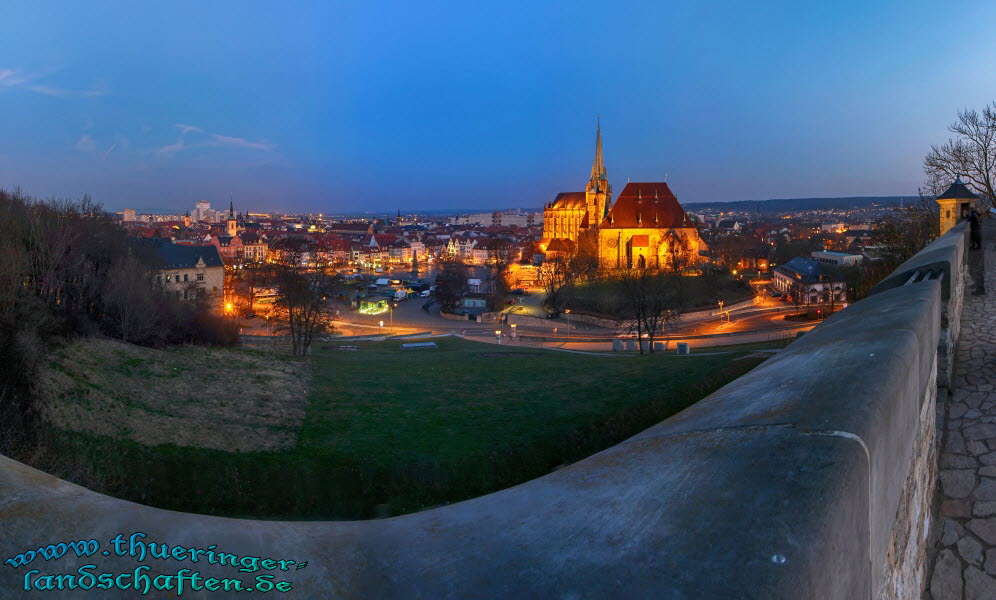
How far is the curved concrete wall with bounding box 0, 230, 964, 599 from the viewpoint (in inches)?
60.4

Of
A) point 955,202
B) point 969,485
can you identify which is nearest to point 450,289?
point 955,202

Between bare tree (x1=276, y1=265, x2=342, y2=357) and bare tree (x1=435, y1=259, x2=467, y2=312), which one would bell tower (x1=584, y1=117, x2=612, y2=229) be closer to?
bare tree (x1=435, y1=259, x2=467, y2=312)

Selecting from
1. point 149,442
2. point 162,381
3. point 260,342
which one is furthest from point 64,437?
point 260,342

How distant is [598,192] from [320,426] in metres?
77.9

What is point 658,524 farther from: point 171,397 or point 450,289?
point 450,289

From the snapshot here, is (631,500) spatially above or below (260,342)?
above

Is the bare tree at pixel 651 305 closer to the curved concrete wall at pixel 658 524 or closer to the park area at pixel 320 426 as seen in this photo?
the park area at pixel 320 426

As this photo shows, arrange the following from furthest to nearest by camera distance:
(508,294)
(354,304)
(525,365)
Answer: (508,294)
(354,304)
(525,365)

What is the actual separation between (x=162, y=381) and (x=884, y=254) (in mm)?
38668

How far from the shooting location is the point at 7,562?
194 cm

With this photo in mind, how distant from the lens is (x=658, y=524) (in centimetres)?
177

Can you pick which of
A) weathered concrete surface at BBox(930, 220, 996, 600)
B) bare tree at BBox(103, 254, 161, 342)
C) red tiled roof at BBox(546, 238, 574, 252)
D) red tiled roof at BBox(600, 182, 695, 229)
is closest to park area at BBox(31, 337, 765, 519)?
bare tree at BBox(103, 254, 161, 342)

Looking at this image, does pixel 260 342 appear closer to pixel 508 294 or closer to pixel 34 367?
pixel 34 367

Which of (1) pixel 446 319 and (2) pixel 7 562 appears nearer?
(2) pixel 7 562
